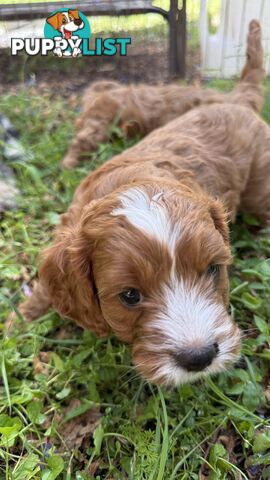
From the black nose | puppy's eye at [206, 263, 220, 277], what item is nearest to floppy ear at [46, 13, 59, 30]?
puppy's eye at [206, 263, 220, 277]

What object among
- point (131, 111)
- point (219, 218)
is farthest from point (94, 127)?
point (219, 218)

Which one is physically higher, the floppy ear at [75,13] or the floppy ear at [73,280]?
the floppy ear at [75,13]

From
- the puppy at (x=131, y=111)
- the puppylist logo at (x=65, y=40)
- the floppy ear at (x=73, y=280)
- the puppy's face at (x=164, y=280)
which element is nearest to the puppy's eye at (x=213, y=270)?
the puppy's face at (x=164, y=280)

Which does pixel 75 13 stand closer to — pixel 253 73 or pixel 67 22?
pixel 67 22

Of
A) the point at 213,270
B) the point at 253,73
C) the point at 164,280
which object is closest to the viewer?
the point at 164,280

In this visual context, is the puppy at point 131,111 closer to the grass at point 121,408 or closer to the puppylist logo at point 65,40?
the puppylist logo at point 65,40

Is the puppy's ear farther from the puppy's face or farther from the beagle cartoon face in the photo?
the beagle cartoon face

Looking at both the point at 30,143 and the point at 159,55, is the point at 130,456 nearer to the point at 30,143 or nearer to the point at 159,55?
the point at 30,143
